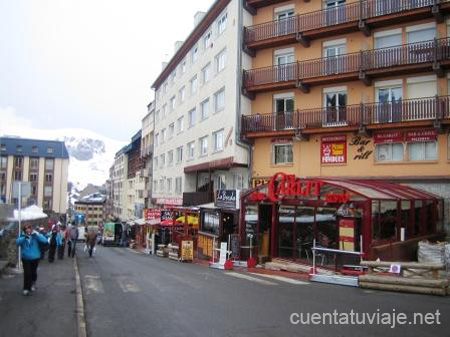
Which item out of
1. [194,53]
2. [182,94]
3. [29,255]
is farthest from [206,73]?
[29,255]

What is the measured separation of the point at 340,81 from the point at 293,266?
1254 centimetres

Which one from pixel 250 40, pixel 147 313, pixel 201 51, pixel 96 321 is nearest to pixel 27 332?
pixel 96 321

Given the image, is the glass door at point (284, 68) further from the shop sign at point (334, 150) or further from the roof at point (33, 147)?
the roof at point (33, 147)

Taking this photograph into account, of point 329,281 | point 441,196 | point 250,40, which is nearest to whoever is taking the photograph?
point 329,281

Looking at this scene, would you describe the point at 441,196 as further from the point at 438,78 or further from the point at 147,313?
the point at 147,313

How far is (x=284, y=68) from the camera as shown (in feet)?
92.8

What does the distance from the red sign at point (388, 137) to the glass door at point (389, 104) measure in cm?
66

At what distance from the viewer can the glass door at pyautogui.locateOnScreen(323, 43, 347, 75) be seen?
26.2m

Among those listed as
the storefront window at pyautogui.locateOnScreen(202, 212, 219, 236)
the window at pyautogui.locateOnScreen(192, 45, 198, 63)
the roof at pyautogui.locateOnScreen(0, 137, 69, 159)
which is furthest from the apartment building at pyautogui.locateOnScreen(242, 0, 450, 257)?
the roof at pyautogui.locateOnScreen(0, 137, 69, 159)

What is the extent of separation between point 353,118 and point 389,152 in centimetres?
258

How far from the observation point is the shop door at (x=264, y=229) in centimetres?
2144

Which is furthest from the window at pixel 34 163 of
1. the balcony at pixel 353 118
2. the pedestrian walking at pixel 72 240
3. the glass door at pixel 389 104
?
the glass door at pixel 389 104

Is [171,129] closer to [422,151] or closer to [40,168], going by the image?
[422,151]

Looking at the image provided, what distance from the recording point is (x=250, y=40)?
29625 mm
